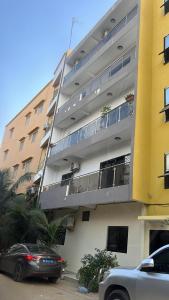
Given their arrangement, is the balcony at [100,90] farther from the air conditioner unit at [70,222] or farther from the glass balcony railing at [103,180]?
the air conditioner unit at [70,222]

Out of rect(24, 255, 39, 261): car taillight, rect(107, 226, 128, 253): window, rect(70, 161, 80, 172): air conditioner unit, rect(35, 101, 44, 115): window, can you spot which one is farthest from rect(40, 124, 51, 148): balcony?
rect(24, 255, 39, 261): car taillight

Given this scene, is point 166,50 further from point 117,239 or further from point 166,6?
point 117,239

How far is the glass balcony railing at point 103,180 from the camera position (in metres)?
13.7

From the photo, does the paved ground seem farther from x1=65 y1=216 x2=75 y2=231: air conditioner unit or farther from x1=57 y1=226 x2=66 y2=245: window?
x1=65 y1=216 x2=75 y2=231: air conditioner unit

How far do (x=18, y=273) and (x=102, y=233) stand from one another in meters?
4.61

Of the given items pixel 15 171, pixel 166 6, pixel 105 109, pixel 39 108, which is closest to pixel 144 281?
pixel 105 109

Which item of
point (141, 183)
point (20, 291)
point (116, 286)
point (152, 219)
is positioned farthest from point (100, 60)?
point (116, 286)

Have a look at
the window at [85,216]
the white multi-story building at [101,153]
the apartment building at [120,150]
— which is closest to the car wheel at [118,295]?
the apartment building at [120,150]

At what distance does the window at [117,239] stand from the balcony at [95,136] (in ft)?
14.8

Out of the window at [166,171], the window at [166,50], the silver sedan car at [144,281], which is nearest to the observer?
the silver sedan car at [144,281]

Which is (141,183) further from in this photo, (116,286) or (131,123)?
(116,286)

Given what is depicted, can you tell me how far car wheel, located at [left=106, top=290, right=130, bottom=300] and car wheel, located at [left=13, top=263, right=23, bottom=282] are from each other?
21.3 feet

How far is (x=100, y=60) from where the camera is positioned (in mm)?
21219

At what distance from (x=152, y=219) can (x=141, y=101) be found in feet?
18.9
